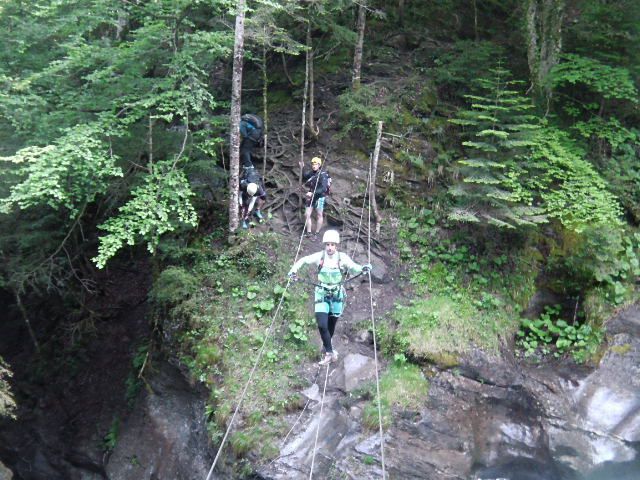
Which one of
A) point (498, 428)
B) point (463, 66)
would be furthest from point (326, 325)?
point (463, 66)

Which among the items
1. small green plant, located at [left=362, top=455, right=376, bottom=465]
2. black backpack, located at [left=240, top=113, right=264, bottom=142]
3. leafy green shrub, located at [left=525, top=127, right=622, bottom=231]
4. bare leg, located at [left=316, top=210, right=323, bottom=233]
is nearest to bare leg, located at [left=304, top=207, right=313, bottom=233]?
bare leg, located at [left=316, top=210, right=323, bottom=233]

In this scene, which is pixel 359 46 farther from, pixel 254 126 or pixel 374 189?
pixel 374 189

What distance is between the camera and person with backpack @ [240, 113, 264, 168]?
1217 centimetres

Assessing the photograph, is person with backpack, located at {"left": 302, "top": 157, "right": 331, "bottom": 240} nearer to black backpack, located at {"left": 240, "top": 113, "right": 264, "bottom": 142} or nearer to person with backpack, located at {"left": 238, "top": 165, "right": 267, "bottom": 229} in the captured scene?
person with backpack, located at {"left": 238, "top": 165, "right": 267, "bottom": 229}

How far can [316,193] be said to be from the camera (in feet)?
37.0

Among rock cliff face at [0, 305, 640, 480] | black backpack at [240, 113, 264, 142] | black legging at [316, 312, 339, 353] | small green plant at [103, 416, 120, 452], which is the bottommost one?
small green plant at [103, 416, 120, 452]

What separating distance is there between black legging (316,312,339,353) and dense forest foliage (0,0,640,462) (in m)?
1.18

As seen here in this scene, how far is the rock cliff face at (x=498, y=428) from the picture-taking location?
26.1 ft

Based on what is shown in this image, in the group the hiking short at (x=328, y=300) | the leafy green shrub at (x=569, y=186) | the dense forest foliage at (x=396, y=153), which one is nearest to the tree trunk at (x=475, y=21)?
the dense forest foliage at (x=396, y=153)

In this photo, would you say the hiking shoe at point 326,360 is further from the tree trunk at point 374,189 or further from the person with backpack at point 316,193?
the tree trunk at point 374,189

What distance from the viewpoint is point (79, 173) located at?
9359 millimetres

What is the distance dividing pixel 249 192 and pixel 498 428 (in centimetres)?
643

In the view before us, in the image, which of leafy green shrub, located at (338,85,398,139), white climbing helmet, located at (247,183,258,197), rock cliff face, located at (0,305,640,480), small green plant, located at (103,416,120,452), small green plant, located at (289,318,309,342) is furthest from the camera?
leafy green shrub, located at (338,85,398,139)

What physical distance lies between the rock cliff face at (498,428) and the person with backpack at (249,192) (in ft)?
12.8
